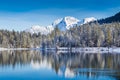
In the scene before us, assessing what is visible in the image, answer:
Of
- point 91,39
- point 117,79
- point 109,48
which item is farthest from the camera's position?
point 91,39

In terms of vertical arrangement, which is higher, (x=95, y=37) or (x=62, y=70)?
(x=95, y=37)

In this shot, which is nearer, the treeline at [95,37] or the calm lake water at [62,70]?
the calm lake water at [62,70]

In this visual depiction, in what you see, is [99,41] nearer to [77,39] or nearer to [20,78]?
[77,39]

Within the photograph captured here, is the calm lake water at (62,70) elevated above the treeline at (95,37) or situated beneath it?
situated beneath

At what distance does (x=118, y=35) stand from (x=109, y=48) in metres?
13.6

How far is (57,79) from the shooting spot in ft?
159

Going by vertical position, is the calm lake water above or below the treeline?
below

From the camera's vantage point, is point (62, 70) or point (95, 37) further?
point (95, 37)

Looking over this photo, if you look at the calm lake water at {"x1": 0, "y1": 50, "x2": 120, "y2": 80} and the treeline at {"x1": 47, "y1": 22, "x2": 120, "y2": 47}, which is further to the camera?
the treeline at {"x1": 47, "y1": 22, "x2": 120, "y2": 47}

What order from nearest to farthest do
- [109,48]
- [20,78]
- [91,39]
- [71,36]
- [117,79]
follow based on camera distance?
1. [117,79]
2. [20,78]
3. [109,48]
4. [91,39]
5. [71,36]

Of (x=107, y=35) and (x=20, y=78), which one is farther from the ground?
(x=107, y=35)

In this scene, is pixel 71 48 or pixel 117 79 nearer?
pixel 117 79

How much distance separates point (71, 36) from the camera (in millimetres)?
195500

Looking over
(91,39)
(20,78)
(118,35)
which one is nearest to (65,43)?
(91,39)
